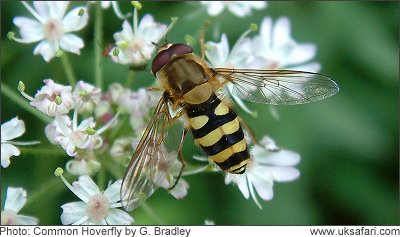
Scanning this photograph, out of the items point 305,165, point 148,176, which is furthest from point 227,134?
point 305,165

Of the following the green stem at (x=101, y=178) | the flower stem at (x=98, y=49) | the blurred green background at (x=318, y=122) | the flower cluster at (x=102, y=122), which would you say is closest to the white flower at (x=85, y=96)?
the flower cluster at (x=102, y=122)

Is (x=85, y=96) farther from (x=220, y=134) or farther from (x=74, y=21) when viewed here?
(x=220, y=134)

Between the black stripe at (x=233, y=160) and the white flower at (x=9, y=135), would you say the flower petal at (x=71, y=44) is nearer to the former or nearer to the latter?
the white flower at (x=9, y=135)

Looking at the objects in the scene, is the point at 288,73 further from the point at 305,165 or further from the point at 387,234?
the point at 305,165

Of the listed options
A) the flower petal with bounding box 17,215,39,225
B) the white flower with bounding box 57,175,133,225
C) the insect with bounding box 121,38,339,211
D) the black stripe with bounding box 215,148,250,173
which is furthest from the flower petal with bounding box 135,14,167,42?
the flower petal with bounding box 17,215,39,225

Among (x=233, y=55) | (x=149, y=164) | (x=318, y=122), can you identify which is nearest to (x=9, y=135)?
(x=149, y=164)
